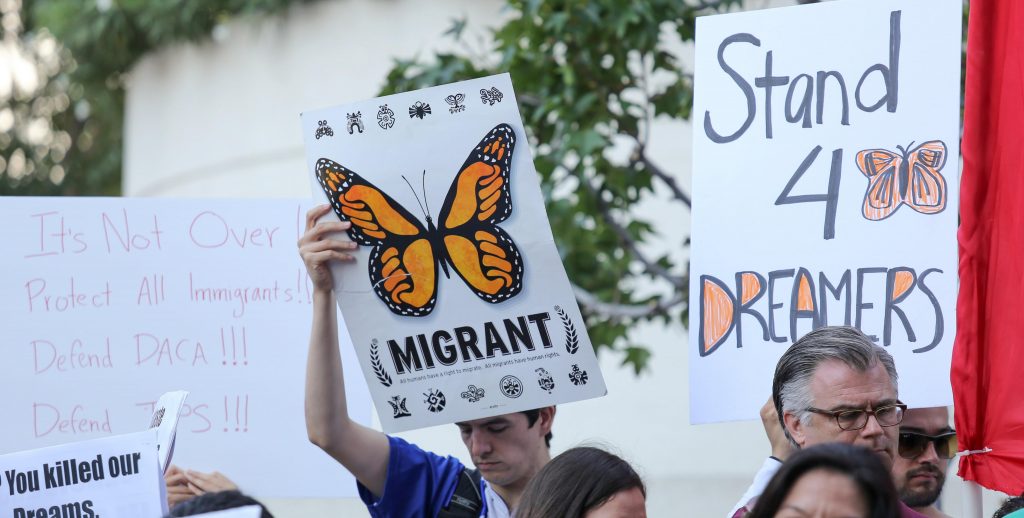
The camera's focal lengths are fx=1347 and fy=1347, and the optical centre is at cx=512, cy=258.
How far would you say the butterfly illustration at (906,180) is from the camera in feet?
10.8

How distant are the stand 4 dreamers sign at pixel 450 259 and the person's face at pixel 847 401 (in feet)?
2.34

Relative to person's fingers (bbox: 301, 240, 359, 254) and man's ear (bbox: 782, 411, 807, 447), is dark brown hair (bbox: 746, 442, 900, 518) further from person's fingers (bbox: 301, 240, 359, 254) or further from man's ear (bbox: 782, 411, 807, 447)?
person's fingers (bbox: 301, 240, 359, 254)

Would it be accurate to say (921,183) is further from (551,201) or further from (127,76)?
(127,76)

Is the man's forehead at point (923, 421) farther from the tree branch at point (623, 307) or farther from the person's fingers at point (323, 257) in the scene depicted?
the tree branch at point (623, 307)

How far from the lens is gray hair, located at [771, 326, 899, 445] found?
8.98 feet

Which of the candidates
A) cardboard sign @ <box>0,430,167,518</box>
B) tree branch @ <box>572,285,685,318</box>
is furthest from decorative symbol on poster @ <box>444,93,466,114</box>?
tree branch @ <box>572,285,685,318</box>

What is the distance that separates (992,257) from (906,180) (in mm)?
318

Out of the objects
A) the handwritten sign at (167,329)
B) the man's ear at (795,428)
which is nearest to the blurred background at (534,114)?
the handwritten sign at (167,329)

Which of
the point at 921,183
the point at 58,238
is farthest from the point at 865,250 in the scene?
the point at 58,238

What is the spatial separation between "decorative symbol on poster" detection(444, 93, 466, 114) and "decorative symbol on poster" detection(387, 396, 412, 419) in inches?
28.6

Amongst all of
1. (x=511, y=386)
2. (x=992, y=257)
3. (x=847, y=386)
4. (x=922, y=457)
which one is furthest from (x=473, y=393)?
(x=992, y=257)

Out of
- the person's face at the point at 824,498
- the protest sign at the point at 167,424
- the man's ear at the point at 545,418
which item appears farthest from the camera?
the man's ear at the point at 545,418

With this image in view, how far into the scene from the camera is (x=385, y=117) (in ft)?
10.9

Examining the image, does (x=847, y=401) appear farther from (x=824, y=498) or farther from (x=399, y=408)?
(x=399, y=408)
